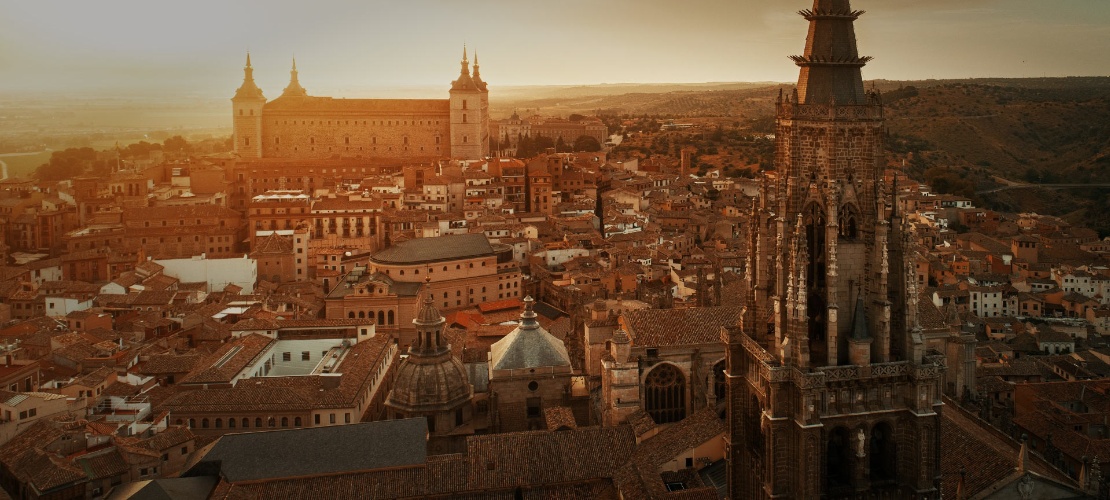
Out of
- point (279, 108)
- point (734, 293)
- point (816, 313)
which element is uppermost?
point (279, 108)

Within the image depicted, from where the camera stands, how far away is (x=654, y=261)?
43.8 meters

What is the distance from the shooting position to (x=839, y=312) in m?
11.9

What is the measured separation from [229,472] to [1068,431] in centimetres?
1989

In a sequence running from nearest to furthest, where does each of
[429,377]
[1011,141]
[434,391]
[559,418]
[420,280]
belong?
[559,418] → [434,391] → [429,377] → [420,280] → [1011,141]

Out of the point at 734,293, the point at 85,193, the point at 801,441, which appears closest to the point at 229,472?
the point at 801,441

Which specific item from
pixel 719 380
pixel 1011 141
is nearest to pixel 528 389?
pixel 719 380

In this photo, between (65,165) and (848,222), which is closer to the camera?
(848,222)

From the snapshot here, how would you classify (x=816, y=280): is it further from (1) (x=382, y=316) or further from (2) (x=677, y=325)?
(1) (x=382, y=316)

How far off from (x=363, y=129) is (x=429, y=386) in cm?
5674

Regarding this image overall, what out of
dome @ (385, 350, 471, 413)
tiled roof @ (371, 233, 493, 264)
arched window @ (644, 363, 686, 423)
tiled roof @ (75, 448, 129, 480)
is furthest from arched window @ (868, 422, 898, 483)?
tiled roof @ (371, 233, 493, 264)

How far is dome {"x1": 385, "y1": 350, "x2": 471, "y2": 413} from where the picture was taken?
70.2 ft

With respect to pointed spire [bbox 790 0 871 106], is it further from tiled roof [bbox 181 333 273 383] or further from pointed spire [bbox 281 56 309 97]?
pointed spire [bbox 281 56 309 97]

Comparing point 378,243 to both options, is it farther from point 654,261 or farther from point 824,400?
point 824,400

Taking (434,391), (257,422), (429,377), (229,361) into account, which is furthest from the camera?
(229,361)
